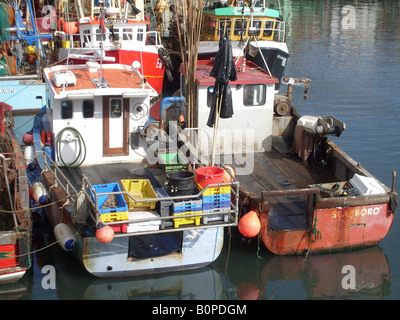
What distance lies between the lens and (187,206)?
989 cm

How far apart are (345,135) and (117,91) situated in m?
11.4

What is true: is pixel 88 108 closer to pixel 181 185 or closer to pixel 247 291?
pixel 181 185

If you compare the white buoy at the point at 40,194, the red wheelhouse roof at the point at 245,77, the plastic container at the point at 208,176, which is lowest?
the white buoy at the point at 40,194

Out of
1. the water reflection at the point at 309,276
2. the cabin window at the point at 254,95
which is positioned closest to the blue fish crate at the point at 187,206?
the water reflection at the point at 309,276

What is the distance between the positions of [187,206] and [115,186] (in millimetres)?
1603

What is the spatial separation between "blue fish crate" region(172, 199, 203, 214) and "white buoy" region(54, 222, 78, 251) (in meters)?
2.37

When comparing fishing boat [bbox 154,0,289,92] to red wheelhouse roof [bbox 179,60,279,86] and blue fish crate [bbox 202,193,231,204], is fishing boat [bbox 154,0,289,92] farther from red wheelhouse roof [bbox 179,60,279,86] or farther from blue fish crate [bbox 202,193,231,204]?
blue fish crate [bbox 202,193,231,204]

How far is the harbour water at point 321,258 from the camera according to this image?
11086 millimetres

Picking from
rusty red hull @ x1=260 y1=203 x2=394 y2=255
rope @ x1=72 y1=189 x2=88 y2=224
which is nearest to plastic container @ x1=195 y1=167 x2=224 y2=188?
rusty red hull @ x1=260 y1=203 x2=394 y2=255

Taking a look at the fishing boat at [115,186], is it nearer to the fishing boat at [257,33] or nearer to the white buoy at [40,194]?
the white buoy at [40,194]

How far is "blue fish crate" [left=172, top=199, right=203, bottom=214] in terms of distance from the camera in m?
9.84

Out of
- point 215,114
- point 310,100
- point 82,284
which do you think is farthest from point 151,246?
point 310,100

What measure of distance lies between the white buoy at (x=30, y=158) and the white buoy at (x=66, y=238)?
146 inches
